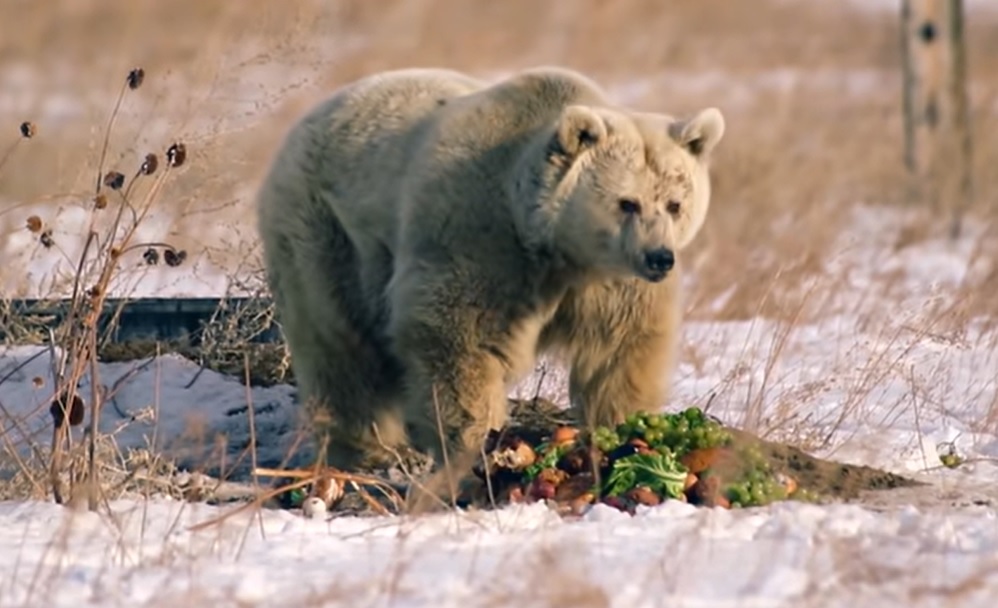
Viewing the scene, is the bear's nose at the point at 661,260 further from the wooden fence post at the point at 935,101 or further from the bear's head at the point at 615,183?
the wooden fence post at the point at 935,101

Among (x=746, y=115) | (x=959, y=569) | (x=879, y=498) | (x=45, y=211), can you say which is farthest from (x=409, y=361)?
(x=746, y=115)

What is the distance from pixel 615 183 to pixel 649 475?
1.12 m

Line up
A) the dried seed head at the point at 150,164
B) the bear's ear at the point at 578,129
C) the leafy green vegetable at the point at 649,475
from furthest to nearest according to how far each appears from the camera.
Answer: the bear's ear at the point at 578,129
the leafy green vegetable at the point at 649,475
the dried seed head at the point at 150,164

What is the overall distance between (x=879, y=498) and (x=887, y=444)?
0.98 m

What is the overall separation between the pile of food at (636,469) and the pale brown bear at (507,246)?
383 mm

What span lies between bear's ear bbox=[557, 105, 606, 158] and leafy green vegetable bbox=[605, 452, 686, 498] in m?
1.14

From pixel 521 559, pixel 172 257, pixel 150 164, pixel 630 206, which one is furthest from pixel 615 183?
pixel 521 559

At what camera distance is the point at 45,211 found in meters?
14.3

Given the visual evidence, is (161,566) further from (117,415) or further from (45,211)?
(45,211)

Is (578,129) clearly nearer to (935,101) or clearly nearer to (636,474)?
(636,474)

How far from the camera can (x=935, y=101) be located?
18047 millimetres

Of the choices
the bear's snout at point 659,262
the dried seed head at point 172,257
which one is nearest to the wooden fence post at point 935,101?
the bear's snout at point 659,262

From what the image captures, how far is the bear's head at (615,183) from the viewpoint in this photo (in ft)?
23.1

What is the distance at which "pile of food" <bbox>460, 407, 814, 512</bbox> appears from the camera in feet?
21.1
